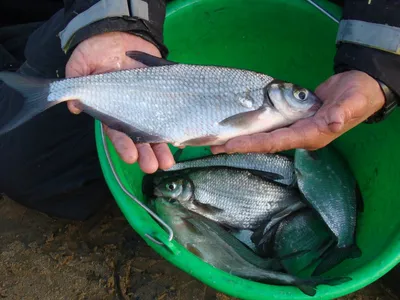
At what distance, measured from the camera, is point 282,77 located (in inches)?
92.4

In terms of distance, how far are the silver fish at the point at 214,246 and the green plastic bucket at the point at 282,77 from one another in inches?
5.2

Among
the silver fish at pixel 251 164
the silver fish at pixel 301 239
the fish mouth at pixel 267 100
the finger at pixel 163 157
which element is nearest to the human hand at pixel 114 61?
the finger at pixel 163 157

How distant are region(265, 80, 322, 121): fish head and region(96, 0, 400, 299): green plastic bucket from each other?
0.47 meters

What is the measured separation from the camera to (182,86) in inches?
63.3

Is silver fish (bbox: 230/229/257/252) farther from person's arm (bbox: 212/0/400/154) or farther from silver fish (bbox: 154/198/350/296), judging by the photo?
person's arm (bbox: 212/0/400/154)

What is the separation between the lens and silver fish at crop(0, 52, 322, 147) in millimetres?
1563

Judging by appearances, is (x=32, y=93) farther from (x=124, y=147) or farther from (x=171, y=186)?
(x=171, y=186)

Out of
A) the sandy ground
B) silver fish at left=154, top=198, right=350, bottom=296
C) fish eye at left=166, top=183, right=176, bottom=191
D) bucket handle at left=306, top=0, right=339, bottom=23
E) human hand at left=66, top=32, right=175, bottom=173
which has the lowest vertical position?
the sandy ground

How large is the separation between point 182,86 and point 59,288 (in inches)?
39.7

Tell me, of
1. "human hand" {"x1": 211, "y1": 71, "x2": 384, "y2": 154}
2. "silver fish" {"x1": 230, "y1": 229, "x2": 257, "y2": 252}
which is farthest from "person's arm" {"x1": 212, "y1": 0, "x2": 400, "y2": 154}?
"silver fish" {"x1": 230, "y1": 229, "x2": 257, "y2": 252}

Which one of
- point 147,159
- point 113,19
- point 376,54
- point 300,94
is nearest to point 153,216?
point 147,159

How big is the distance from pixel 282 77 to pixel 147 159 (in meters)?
1.01

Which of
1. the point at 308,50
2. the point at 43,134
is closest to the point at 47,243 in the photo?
the point at 43,134

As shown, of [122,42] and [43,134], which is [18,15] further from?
[122,42]
